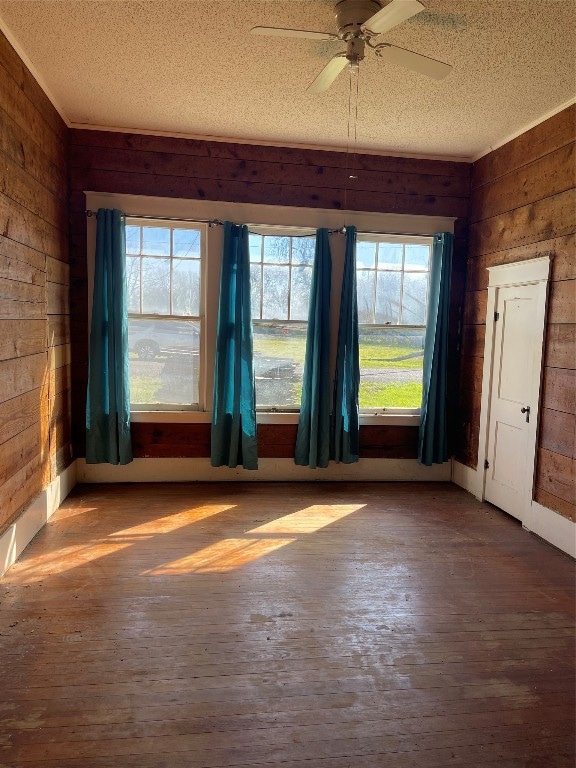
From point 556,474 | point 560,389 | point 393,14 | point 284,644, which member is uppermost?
point 393,14

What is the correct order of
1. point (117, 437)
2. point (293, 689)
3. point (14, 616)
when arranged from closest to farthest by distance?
point (293, 689), point (14, 616), point (117, 437)

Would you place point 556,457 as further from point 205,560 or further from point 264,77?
point 264,77

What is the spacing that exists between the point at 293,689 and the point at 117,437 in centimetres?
284

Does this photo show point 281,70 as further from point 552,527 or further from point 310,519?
point 552,527

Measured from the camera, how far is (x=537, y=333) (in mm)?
3729

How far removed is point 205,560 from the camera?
3.16 meters

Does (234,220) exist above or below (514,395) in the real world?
above

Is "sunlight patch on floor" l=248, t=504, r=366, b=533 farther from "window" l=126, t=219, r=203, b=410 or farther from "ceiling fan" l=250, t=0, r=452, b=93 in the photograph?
"ceiling fan" l=250, t=0, r=452, b=93

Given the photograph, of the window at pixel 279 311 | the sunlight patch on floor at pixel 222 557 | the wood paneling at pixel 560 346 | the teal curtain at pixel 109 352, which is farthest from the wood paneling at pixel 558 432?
the teal curtain at pixel 109 352

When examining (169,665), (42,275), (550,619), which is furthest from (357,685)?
(42,275)

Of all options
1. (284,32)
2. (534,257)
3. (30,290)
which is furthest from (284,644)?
(534,257)

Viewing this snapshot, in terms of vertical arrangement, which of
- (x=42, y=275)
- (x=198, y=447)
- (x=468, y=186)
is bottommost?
(x=198, y=447)

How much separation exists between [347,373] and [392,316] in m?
0.73

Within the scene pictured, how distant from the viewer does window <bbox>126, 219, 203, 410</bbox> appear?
14.6 feet
